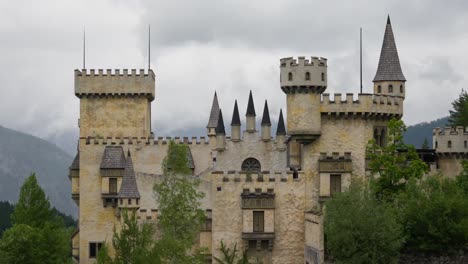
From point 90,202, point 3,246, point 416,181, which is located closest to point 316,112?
point 416,181

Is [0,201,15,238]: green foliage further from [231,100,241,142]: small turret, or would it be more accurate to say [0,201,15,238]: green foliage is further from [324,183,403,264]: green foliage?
[324,183,403,264]: green foliage

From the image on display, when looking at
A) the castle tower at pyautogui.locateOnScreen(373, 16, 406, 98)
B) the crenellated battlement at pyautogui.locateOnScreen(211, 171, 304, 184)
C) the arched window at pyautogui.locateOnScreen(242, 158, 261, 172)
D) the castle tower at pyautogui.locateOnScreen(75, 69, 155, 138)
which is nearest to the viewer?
the crenellated battlement at pyautogui.locateOnScreen(211, 171, 304, 184)

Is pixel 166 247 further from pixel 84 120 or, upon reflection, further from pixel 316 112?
pixel 84 120

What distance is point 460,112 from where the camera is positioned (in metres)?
100

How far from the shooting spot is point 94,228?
8375 centimetres

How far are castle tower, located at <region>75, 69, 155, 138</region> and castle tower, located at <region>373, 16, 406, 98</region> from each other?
821 inches

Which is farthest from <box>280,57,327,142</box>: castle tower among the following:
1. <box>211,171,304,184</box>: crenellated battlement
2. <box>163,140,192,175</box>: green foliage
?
<box>163,140,192,175</box>: green foliage

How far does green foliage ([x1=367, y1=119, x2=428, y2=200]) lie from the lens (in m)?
69.4

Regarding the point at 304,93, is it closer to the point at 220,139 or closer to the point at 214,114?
the point at 220,139

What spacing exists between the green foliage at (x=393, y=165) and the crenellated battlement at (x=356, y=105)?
1.86 m

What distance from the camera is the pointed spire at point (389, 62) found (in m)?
79.3

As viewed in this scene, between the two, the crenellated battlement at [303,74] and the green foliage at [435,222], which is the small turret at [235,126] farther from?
the green foliage at [435,222]

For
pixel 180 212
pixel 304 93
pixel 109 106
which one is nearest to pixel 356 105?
pixel 304 93

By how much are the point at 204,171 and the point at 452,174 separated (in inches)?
785
